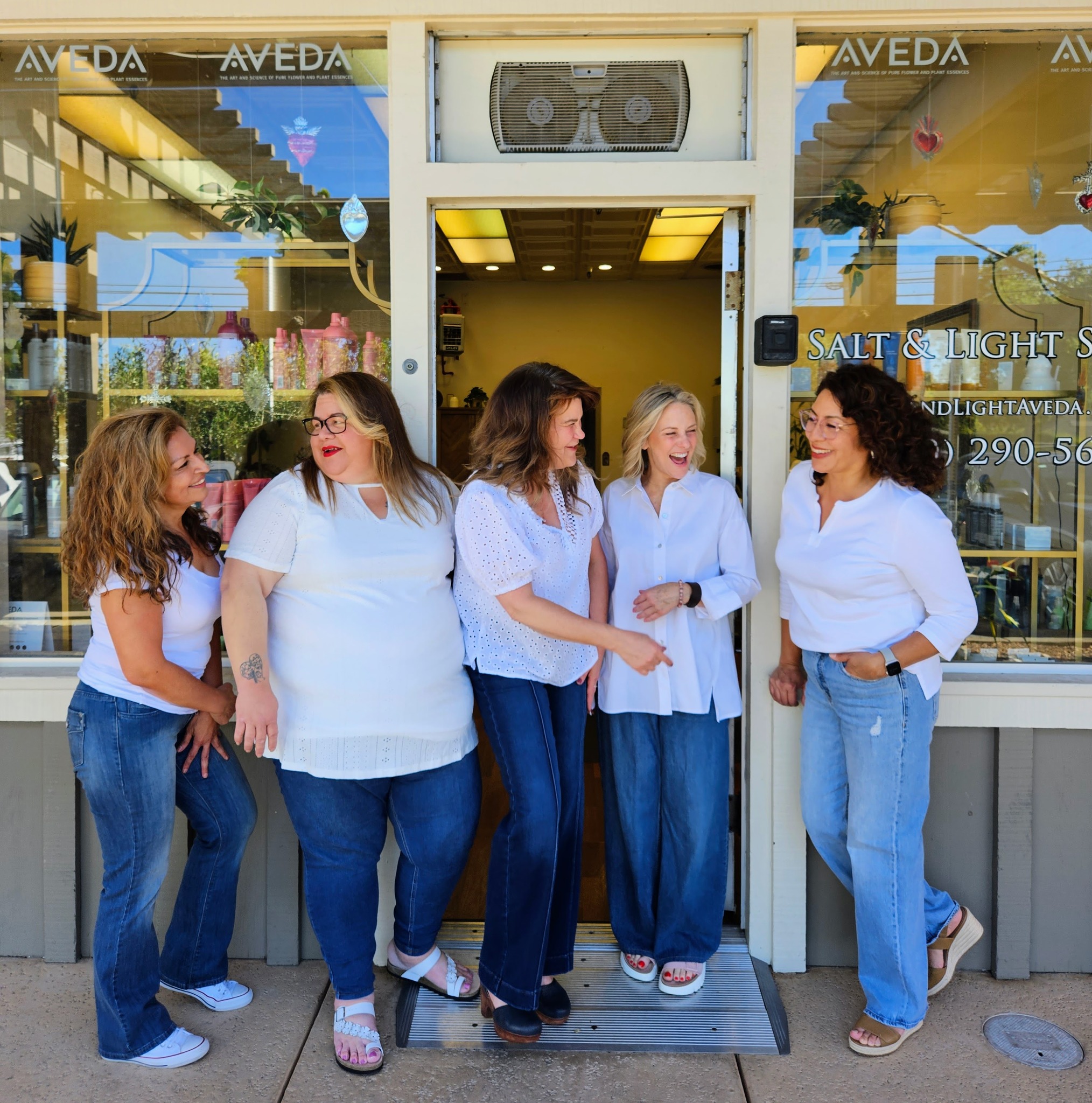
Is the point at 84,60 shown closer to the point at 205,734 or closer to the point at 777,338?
the point at 205,734

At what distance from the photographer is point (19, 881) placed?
109 inches

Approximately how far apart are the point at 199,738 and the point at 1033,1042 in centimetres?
217

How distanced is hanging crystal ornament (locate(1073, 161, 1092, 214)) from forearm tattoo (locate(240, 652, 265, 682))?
8.46 ft

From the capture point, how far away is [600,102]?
2.73m

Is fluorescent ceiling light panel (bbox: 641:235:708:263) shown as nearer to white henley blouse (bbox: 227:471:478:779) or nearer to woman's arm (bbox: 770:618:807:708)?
woman's arm (bbox: 770:618:807:708)

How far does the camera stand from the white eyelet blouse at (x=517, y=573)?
220 centimetres

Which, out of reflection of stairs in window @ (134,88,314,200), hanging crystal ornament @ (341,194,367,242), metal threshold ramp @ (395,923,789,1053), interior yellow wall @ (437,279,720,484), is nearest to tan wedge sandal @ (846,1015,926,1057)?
metal threshold ramp @ (395,923,789,1053)

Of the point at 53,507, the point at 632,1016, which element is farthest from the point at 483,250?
the point at 632,1016

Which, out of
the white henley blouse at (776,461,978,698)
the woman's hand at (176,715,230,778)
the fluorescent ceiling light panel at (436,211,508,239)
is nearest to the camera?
the white henley blouse at (776,461,978,698)

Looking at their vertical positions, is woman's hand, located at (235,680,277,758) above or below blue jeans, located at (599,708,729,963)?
above

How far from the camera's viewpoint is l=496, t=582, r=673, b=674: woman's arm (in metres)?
2.17

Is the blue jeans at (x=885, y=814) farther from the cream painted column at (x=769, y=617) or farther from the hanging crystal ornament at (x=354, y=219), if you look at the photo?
the hanging crystal ornament at (x=354, y=219)

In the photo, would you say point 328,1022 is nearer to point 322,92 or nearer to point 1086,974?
point 1086,974

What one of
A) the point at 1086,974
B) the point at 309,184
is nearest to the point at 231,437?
the point at 309,184
